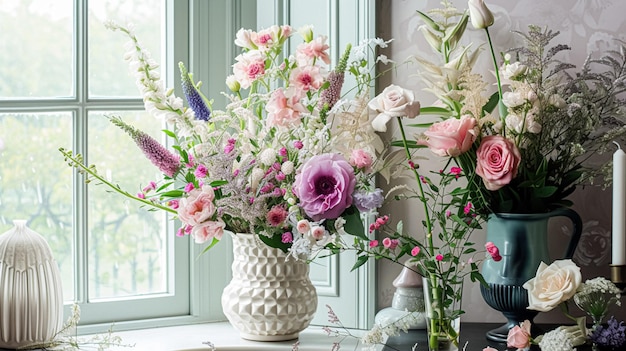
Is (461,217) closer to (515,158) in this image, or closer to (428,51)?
(515,158)

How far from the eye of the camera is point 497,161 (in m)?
2.00

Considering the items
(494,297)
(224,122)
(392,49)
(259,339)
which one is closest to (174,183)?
(224,122)

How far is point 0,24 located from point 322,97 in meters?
0.82

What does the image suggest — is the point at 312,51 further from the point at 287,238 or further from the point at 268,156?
the point at 287,238

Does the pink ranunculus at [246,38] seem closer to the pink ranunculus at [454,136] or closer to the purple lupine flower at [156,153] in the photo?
the purple lupine flower at [156,153]

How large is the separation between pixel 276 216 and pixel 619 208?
745 millimetres

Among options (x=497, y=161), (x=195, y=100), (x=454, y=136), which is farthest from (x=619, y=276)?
(x=195, y=100)

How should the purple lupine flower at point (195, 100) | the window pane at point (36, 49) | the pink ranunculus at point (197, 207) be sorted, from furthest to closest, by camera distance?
the window pane at point (36, 49) < the purple lupine flower at point (195, 100) < the pink ranunculus at point (197, 207)

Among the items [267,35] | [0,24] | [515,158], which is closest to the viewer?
[515,158]

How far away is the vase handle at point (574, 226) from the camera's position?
209cm

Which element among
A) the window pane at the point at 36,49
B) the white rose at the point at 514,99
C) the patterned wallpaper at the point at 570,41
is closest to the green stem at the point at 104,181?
the window pane at the point at 36,49

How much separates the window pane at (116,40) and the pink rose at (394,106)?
726mm

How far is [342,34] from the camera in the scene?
2355mm

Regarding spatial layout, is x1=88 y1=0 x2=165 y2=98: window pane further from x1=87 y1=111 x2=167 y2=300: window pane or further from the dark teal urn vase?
the dark teal urn vase
